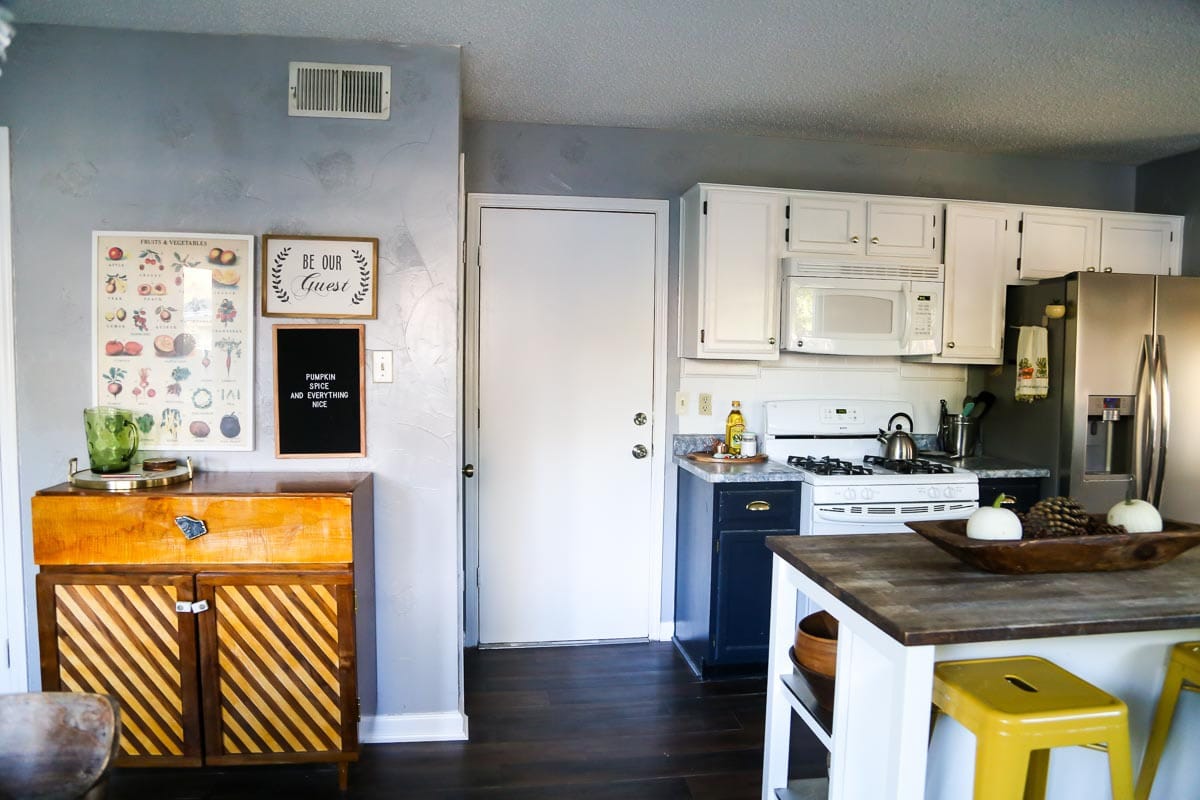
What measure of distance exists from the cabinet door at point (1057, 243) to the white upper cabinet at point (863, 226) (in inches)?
18.7

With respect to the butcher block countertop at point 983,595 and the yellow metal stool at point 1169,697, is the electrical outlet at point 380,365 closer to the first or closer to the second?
the butcher block countertop at point 983,595

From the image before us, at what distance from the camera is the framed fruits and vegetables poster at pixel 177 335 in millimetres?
2420

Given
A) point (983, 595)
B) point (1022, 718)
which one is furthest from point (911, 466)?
point (1022, 718)

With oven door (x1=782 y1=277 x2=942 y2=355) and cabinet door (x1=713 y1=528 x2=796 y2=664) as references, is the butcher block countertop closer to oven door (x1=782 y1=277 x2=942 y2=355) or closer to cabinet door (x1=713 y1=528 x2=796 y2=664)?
cabinet door (x1=713 y1=528 x2=796 y2=664)

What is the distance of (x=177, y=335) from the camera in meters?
2.45

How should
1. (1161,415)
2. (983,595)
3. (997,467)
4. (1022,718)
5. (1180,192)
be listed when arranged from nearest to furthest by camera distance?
(1022,718) → (983,595) → (1161,415) → (997,467) → (1180,192)

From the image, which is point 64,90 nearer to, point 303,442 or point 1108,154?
point 303,442

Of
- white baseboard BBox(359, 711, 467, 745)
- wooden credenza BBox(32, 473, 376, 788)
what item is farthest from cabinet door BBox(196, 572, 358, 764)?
white baseboard BBox(359, 711, 467, 745)

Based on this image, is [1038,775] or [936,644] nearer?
[936,644]

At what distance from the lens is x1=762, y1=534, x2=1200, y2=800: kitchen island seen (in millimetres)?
1356

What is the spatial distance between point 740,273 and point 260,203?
1957 mm

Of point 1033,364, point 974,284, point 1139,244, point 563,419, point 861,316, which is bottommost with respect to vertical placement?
point 563,419

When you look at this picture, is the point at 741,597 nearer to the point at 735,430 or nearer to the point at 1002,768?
the point at 735,430

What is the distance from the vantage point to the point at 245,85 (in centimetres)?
244
